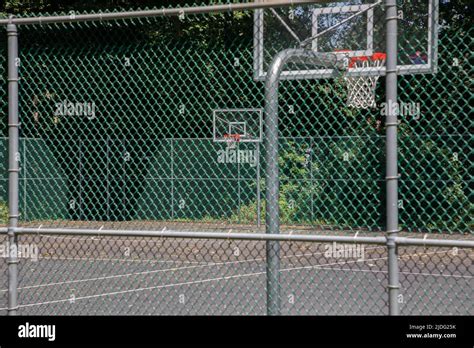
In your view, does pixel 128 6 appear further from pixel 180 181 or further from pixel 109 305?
pixel 109 305

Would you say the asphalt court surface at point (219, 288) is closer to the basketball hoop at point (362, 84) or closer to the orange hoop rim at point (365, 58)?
the basketball hoop at point (362, 84)

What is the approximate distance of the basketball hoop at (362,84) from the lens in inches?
356

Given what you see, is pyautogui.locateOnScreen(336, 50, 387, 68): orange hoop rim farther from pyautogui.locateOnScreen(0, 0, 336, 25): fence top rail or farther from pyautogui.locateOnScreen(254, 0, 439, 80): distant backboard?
pyautogui.locateOnScreen(0, 0, 336, 25): fence top rail

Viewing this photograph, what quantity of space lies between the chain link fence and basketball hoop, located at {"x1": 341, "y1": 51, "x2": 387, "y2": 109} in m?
0.16

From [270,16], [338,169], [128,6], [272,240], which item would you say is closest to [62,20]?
[272,240]

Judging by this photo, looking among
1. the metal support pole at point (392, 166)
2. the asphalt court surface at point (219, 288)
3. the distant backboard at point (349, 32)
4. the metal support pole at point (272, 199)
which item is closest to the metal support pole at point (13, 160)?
the metal support pole at point (272, 199)

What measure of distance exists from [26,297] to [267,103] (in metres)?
6.83

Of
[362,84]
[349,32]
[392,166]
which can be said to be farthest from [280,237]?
[349,32]

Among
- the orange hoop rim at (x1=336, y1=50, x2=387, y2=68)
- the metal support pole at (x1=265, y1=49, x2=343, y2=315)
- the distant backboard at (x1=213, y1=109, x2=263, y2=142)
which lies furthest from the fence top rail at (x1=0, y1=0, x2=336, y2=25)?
the distant backboard at (x1=213, y1=109, x2=263, y2=142)

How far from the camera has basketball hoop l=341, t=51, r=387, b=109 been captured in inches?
356

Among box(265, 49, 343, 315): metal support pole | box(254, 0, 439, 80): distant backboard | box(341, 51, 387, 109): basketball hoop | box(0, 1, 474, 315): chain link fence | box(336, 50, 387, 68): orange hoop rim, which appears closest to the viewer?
box(265, 49, 343, 315): metal support pole

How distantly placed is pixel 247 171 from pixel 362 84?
979 cm

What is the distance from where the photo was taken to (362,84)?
958 cm

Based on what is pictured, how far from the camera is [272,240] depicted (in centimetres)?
507
